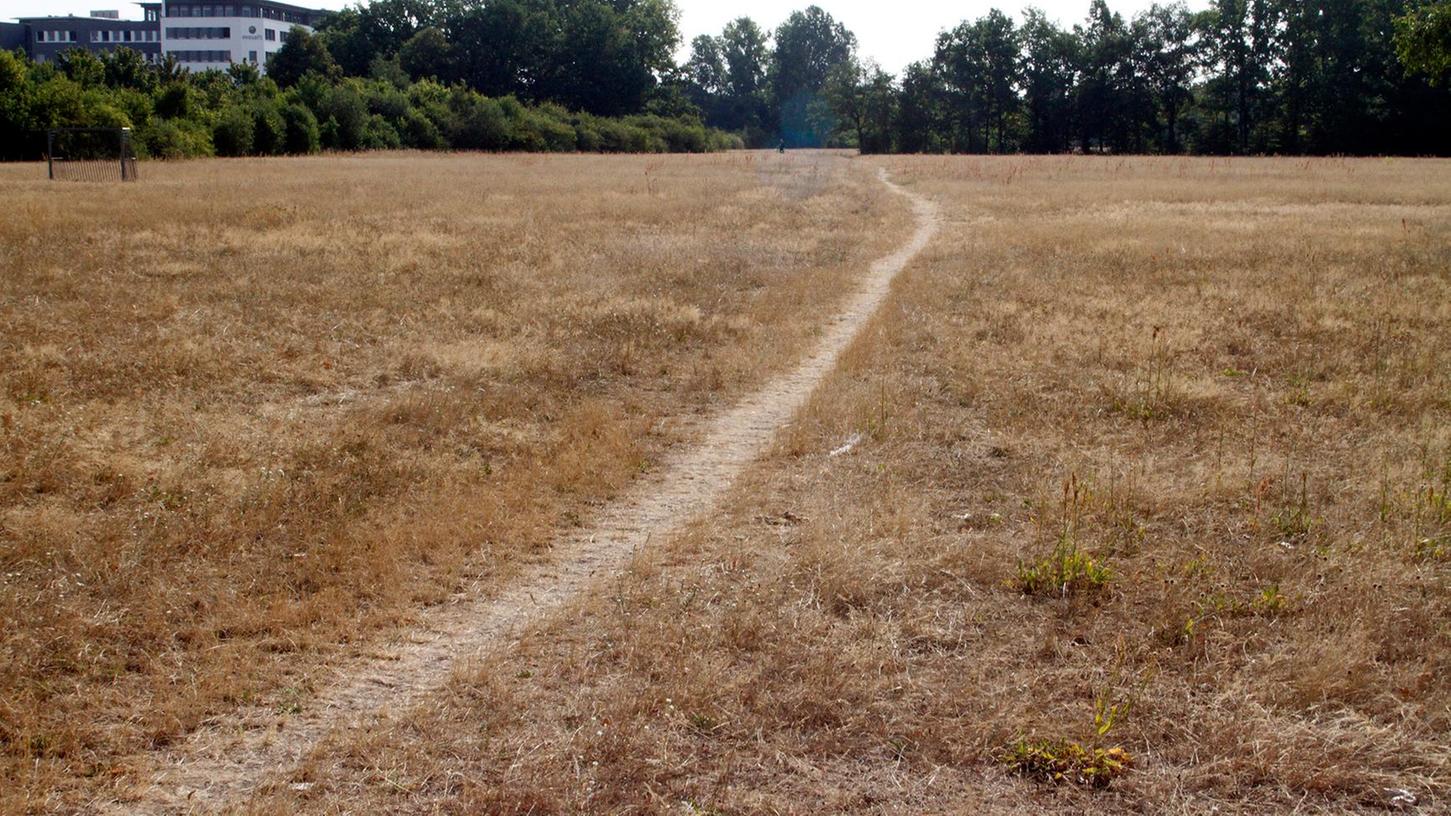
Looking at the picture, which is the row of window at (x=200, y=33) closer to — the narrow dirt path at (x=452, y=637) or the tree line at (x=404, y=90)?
the tree line at (x=404, y=90)

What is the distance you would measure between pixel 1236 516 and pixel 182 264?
14.7 meters

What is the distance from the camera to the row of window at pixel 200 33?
398 feet

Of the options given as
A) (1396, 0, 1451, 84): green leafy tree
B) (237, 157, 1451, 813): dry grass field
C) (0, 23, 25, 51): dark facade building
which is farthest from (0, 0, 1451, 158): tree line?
(0, 23, 25, 51): dark facade building

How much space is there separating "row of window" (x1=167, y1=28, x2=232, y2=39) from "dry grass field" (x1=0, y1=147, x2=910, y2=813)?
112 meters

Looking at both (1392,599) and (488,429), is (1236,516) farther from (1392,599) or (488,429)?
(488,429)

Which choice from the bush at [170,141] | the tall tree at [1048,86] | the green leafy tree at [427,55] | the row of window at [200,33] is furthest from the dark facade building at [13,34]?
the tall tree at [1048,86]

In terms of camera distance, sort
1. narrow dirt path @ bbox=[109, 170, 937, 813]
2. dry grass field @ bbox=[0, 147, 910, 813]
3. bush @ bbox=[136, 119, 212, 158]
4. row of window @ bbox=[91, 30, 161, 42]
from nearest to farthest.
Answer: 1. narrow dirt path @ bbox=[109, 170, 937, 813]
2. dry grass field @ bbox=[0, 147, 910, 813]
3. bush @ bbox=[136, 119, 212, 158]
4. row of window @ bbox=[91, 30, 161, 42]

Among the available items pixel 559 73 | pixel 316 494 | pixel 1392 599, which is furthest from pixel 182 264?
pixel 559 73

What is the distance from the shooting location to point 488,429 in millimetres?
9109

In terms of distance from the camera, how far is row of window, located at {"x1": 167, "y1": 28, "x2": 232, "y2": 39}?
398 feet

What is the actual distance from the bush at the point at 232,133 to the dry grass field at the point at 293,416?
30906mm

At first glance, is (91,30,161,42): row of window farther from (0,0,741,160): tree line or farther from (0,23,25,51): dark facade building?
(0,0,741,160): tree line

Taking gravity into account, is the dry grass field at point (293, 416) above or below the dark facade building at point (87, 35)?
below

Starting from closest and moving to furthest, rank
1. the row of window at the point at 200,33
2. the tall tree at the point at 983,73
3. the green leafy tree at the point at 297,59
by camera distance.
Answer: the green leafy tree at the point at 297,59 → the tall tree at the point at 983,73 → the row of window at the point at 200,33
